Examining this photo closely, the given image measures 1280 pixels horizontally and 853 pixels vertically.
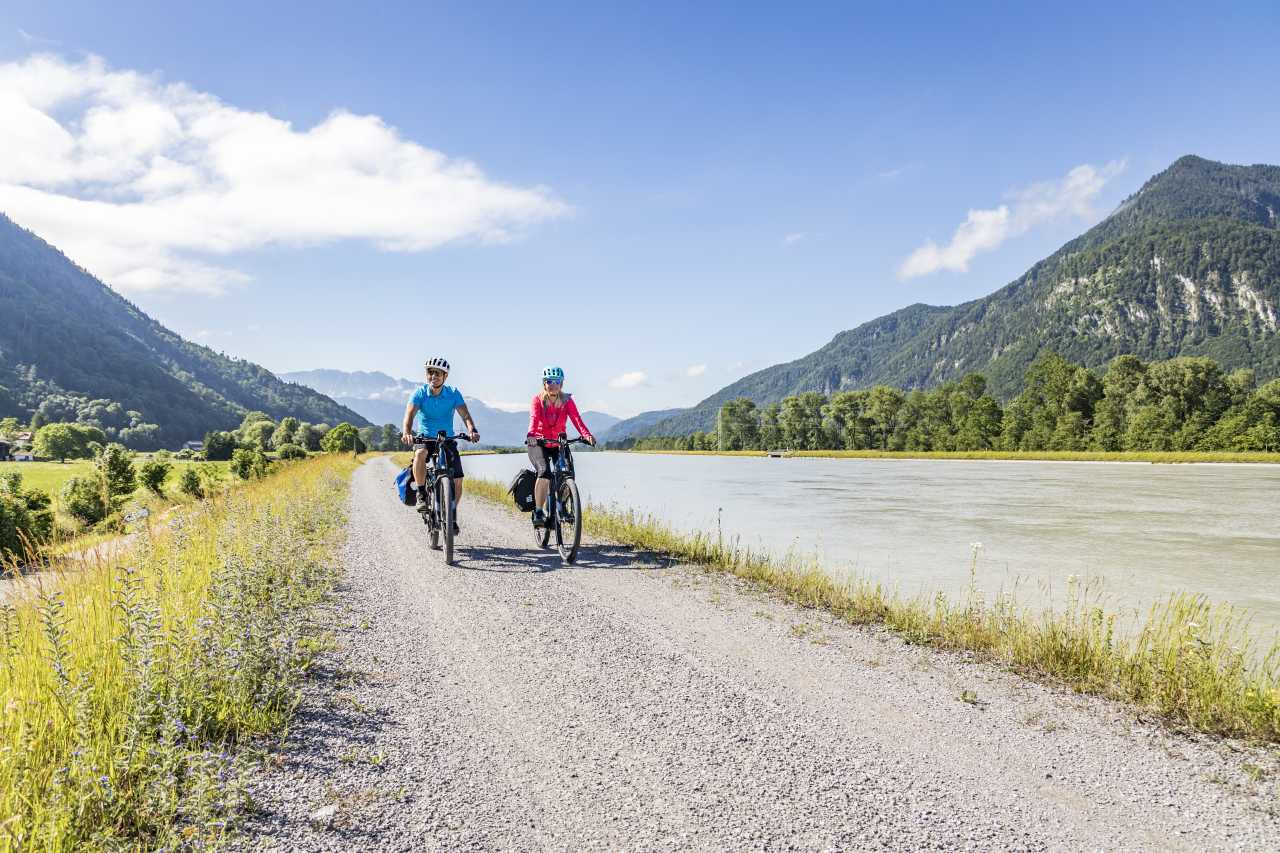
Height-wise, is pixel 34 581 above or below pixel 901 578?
above

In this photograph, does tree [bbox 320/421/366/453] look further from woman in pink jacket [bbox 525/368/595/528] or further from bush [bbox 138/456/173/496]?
woman in pink jacket [bbox 525/368/595/528]

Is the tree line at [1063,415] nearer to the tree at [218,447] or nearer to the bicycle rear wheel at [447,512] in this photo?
the bicycle rear wheel at [447,512]

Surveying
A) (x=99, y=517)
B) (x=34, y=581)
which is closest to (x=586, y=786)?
(x=34, y=581)

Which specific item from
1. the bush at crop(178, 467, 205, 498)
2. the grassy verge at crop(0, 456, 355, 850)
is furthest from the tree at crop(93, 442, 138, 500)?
the grassy verge at crop(0, 456, 355, 850)

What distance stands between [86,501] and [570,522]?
58.1 feet

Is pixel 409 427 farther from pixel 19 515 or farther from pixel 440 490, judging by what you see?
pixel 19 515

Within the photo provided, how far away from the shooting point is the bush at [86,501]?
20.3 meters

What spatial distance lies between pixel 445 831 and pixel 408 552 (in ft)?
30.5

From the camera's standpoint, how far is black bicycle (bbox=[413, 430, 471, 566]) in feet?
35.5

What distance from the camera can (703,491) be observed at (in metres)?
37.1

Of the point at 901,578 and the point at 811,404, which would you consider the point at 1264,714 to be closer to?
the point at 901,578

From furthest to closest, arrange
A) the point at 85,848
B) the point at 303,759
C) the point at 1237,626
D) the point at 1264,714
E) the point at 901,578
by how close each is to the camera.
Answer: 1. the point at 901,578
2. the point at 1237,626
3. the point at 1264,714
4. the point at 303,759
5. the point at 85,848

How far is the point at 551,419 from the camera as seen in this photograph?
35.6ft

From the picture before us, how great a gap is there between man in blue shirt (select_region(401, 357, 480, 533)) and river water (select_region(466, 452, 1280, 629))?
438cm
